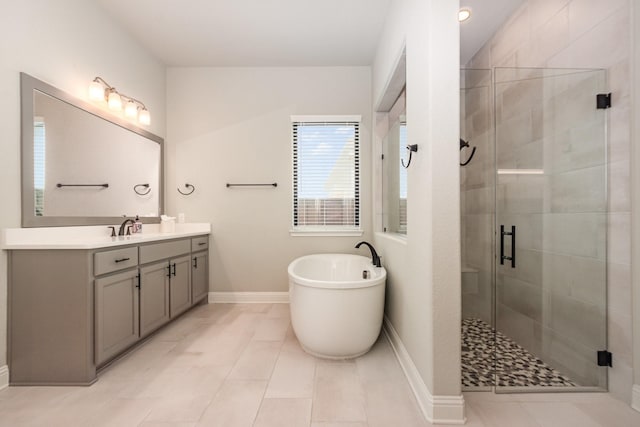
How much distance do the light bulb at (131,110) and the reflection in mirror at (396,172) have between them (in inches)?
98.5

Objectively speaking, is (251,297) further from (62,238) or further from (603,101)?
(603,101)

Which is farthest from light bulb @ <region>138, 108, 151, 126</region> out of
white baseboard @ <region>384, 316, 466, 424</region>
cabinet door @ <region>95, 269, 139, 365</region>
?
white baseboard @ <region>384, 316, 466, 424</region>

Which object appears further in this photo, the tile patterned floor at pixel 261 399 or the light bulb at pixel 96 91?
the light bulb at pixel 96 91

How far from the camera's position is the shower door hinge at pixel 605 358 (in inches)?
63.4

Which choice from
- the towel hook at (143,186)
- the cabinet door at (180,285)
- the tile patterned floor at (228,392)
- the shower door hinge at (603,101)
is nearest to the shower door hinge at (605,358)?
the tile patterned floor at (228,392)

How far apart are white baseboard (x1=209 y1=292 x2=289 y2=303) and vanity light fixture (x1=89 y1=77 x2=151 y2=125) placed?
2.04m

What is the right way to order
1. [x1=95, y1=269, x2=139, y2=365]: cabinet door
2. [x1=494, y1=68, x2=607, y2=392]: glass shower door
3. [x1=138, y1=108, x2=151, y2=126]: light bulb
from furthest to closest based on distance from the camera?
[x1=138, y1=108, x2=151, y2=126]: light bulb
[x1=95, y1=269, x2=139, y2=365]: cabinet door
[x1=494, y1=68, x2=607, y2=392]: glass shower door

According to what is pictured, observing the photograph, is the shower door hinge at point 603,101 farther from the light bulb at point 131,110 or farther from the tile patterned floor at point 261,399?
the light bulb at point 131,110

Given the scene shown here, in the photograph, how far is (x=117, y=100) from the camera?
2.52 m

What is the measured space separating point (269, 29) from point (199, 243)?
88.7 inches

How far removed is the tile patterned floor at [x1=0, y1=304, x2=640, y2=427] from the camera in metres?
1.43

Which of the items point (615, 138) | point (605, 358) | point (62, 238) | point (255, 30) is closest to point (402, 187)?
point (615, 138)

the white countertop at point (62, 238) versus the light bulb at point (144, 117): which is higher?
the light bulb at point (144, 117)

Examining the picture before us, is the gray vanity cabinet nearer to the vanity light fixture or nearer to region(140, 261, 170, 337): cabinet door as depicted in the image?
region(140, 261, 170, 337): cabinet door
